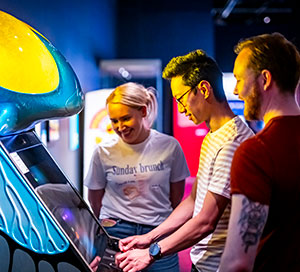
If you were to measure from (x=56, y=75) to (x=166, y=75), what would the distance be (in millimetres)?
472

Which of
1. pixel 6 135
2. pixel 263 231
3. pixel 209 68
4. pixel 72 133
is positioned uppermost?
pixel 209 68

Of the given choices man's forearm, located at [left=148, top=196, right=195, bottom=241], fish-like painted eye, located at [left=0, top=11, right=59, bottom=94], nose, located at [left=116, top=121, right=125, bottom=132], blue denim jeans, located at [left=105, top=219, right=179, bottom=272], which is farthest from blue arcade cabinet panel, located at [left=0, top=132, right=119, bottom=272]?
nose, located at [left=116, top=121, right=125, bottom=132]

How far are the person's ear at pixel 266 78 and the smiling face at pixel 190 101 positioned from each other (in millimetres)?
457

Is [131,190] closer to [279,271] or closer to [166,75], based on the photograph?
[166,75]

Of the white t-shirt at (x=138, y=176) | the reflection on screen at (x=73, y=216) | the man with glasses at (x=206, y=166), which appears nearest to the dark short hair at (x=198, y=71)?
the man with glasses at (x=206, y=166)

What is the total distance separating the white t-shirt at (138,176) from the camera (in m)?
2.25

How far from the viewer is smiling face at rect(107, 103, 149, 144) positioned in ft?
7.54

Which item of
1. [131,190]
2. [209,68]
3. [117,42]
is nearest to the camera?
[209,68]

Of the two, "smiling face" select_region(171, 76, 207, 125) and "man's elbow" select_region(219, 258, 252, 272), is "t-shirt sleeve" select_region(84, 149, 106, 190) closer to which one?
"smiling face" select_region(171, 76, 207, 125)

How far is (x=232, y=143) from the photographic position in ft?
4.83

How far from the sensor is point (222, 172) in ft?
4.72

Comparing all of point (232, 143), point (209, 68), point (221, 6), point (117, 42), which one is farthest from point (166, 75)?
point (221, 6)

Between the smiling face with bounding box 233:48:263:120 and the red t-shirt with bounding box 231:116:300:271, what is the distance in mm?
69

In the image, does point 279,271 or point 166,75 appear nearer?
point 279,271
